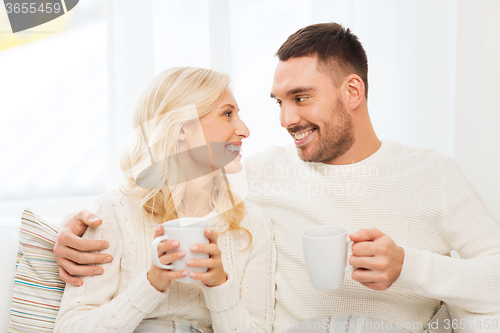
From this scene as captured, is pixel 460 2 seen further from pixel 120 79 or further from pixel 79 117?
pixel 79 117

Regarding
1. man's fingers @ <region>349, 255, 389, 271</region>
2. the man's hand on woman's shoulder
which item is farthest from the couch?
man's fingers @ <region>349, 255, 389, 271</region>

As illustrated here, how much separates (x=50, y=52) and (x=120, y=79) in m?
0.39

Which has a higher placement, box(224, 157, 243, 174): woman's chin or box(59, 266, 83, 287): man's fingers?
box(224, 157, 243, 174): woman's chin

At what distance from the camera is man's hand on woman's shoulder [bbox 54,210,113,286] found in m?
0.98

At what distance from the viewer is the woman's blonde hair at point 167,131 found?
44.6 inches

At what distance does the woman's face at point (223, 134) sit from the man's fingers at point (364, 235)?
0.46 m

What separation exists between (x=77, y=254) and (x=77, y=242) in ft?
0.09

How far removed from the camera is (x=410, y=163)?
126cm

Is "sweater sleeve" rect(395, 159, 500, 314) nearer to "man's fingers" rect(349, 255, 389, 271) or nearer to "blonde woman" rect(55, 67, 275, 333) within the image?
"man's fingers" rect(349, 255, 389, 271)

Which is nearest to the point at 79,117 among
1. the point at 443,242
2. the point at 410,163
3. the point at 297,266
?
the point at 297,266

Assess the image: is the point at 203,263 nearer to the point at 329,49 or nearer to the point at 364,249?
the point at 364,249

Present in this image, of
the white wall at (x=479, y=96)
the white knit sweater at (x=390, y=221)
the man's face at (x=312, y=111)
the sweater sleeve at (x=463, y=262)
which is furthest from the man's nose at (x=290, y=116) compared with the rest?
the white wall at (x=479, y=96)

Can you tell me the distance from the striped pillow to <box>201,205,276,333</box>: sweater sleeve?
0.40 meters

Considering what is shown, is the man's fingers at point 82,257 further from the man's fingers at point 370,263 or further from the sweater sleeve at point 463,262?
the sweater sleeve at point 463,262
